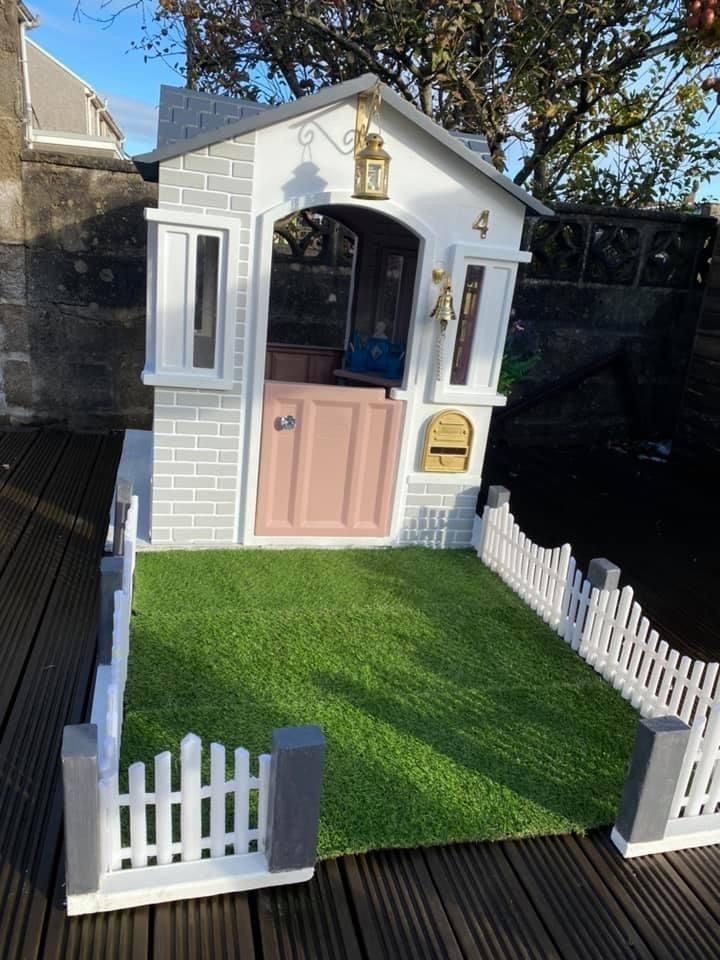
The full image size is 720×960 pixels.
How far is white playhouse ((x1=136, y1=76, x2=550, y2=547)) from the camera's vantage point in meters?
5.06

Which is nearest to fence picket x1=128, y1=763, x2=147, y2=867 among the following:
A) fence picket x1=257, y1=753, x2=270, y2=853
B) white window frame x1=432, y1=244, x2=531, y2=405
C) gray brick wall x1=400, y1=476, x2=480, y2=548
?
fence picket x1=257, y1=753, x2=270, y2=853

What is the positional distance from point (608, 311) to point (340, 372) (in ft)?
18.0

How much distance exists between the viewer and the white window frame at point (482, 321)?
5.59m

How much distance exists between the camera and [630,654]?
4598 millimetres

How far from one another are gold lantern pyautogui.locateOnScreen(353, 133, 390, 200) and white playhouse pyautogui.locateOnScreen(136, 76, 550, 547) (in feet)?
0.04

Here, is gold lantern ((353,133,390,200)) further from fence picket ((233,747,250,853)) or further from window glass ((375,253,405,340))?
fence picket ((233,747,250,853))

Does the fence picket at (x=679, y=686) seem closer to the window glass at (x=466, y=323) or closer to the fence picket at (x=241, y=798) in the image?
the fence picket at (x=241, y=798)

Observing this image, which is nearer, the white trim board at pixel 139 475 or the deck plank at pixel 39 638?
the deck plank at pixel 39 638

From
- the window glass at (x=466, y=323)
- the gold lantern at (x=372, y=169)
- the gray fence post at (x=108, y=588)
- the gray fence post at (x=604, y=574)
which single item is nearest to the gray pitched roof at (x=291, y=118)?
the gold lantern at (x=372, y=169)

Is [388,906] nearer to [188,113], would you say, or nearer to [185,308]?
[185,308]

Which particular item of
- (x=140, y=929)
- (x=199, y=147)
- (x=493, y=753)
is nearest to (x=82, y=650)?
(x=140, y=929)

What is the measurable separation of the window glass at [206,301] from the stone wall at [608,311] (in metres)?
5.73

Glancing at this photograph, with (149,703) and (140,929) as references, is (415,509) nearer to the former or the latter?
(149,703)

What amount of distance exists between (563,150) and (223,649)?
34.9 feet
